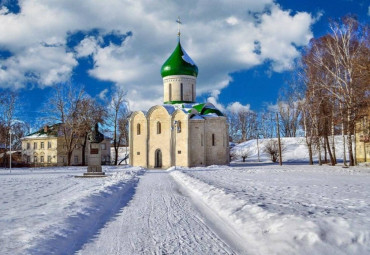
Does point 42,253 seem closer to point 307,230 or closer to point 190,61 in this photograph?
point 307,230

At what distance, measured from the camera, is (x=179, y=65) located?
108 feet

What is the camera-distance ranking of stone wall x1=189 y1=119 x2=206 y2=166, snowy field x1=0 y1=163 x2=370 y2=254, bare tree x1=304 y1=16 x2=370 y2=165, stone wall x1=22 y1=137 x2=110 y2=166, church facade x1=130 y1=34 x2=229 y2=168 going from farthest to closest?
stone wall x1=22 y1=137 x2=110 y2=166
stone wall x1=189 y1=119 x2=206 y2=166
church facade x1=130 y1=34 x2=229 y2=168
bare tree x1=304 y1=16 x2=370 y2=165
snowy field x1=0 y1=163 x2=370 y2=254

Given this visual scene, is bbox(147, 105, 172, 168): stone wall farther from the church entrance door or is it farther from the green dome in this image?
the green dome

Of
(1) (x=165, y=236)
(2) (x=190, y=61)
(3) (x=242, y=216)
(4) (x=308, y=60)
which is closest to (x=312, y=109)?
(4) (x=308, y=60)

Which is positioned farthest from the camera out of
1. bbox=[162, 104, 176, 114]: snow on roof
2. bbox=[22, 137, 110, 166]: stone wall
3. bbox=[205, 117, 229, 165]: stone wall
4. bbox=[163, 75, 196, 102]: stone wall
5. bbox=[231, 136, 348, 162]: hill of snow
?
bbox=[231, 136, 348, 162]: hill of snow

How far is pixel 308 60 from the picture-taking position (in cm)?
2233

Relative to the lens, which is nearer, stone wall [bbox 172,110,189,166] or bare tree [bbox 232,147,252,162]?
stone wall [bbox 172,110,189,166]

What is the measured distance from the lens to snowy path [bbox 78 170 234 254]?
435 cm

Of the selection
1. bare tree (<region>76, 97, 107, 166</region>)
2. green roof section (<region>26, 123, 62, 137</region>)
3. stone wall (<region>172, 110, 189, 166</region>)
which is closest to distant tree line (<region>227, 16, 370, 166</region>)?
stone wall (<region>172, 110, 189, 166</region>)

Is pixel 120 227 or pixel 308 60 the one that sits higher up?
pixel 308 60

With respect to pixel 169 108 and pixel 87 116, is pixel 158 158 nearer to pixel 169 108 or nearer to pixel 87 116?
pixel 169 108

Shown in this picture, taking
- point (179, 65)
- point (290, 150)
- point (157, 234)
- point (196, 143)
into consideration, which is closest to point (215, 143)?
point (196, 143)

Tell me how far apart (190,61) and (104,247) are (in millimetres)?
30377

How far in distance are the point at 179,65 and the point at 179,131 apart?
729 centimetres
